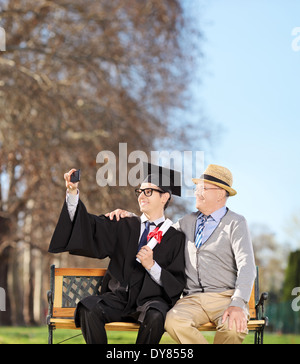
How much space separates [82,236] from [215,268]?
3.74 ft

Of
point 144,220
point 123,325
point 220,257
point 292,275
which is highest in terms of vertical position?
point 144,220

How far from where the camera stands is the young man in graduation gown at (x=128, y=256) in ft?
15.1

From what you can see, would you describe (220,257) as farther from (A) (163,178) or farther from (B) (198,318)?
(A) (163,178)

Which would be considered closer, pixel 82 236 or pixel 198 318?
pixel 198 318

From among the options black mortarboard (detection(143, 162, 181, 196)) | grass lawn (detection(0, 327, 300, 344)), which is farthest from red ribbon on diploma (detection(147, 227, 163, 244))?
grass lawn (detection(0, 327, 300, 344))

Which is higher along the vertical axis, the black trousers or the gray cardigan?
the gray cardigan

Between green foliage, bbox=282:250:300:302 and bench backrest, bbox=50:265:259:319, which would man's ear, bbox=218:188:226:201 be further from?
green foliage, bbox=282:250:300:302

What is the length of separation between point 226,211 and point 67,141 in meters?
8.11

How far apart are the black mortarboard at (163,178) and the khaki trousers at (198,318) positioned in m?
0.96

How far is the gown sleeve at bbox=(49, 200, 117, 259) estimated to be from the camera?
496 cm

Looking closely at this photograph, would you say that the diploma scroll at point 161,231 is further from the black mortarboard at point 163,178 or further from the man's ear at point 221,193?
the man's ear at point 221,193

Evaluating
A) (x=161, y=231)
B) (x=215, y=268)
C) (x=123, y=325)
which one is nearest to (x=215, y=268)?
(x=215, y=268)

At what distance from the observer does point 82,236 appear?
4.99m

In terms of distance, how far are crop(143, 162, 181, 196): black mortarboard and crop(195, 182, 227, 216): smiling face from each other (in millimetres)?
259
